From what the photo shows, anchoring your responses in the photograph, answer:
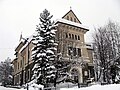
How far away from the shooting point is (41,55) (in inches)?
178

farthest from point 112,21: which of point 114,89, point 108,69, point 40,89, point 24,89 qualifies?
point 108,69

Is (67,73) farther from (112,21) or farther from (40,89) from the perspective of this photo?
(112,21)

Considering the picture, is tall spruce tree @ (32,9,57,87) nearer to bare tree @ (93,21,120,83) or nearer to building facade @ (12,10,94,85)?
building facade @ (12,10,94,85)

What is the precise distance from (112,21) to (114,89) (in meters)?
0.82

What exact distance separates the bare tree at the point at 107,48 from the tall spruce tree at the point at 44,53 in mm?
900

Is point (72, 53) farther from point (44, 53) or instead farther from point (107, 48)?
point (107, 48)

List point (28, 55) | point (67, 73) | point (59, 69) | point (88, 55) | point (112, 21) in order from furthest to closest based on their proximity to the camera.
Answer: point (88, 55), point (67, 73), point (59, 69), point (28, 55), point (112, 21)

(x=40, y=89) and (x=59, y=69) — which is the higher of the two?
(x=59, y=69)

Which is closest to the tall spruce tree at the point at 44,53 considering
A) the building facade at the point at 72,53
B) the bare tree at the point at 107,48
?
the building facade at the point at 72,53

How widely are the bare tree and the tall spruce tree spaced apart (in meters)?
0.90

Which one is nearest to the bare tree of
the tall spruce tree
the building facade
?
the building facade

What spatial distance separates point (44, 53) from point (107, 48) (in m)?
1.17

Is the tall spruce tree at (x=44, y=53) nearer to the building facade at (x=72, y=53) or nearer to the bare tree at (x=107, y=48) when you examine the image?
the building facade at (x=72, y=53)

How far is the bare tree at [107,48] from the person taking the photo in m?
3.56
